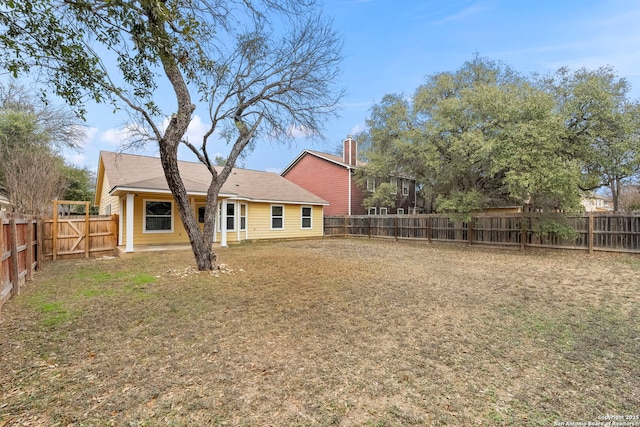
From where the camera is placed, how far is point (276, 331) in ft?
12.5

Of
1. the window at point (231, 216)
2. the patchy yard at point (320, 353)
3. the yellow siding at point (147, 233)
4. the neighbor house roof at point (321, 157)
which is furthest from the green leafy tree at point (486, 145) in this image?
the yellow siding at point (147, 233)

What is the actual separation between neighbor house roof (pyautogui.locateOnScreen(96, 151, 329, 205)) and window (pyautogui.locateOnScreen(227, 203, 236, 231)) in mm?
756

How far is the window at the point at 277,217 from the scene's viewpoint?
16547mm

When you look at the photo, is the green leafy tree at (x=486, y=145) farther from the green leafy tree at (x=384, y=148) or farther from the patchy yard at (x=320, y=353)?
the patchy yard at (x=320, y=353)

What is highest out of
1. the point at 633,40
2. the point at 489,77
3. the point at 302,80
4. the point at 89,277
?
the point at 489,77

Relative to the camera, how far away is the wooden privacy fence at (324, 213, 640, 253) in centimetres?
998

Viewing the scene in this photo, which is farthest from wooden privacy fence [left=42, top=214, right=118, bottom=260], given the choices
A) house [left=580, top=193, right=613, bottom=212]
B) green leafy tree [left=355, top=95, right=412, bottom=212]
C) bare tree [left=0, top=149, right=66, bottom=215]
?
house [left=580, top=193, right=613, bottom=212]

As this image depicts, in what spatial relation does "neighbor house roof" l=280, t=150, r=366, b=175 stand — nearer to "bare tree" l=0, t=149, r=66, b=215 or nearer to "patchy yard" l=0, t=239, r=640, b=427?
"bare tree" l=0, t=149, r=66, b=215

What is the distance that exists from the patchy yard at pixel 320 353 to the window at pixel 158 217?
6.12m

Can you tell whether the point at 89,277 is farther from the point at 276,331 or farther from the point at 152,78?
the point at 276,331

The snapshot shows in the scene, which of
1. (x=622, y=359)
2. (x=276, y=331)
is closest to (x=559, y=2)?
(x=622, y=359)

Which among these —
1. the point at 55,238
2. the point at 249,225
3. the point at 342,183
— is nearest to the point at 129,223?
the point at 55,238

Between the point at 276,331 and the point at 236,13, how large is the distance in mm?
5924

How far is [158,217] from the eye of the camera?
12.7m
